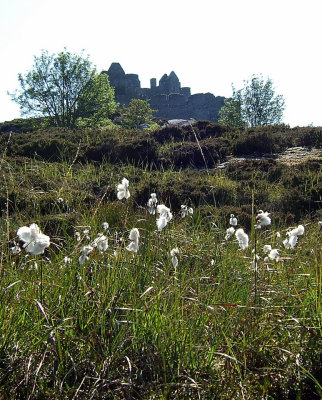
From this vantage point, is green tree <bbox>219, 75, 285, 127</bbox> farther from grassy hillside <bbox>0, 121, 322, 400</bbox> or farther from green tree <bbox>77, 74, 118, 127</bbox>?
grassy hillside <bbox>0, 121, 322, 400</bbox>

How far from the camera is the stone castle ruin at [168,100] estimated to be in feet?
230

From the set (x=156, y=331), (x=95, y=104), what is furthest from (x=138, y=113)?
(x=156, y=331)

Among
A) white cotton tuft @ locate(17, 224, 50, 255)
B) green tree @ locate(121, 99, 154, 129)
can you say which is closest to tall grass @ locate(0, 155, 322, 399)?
white cotton tuft @ locate(17, 224, 50, 255)

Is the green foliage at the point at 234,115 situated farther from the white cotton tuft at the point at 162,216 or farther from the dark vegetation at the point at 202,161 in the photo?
the white cotton tuft at the point at 162,216

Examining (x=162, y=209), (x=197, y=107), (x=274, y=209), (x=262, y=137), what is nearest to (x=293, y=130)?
(x=262, y=137)

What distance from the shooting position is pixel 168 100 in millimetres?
70062

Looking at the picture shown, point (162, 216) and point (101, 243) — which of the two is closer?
point (101, 243)

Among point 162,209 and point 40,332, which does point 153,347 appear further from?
point 162,209

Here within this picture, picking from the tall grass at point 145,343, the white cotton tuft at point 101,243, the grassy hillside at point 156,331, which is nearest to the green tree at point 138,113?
the grassy hillside at point 156,331

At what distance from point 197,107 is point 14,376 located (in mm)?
70481

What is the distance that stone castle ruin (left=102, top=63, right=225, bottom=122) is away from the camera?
7006 centimetres

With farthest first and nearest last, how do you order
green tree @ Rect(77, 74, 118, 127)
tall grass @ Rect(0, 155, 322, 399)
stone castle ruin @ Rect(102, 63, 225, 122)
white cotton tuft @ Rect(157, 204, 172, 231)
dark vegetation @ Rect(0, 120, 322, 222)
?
stone castle ruin @ Rect(102, 63, 225, 122), green tree @ Rect(77, 74, 118, 127), dark vegetation @ Rect(0, 120, 322, 222), white cotton tuft @ Rect(157, 204, 172, 231), tall grass @ Rect(0, 155, 322, 399)

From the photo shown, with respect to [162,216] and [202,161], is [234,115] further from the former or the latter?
[162,216]

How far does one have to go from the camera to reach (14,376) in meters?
2.20
